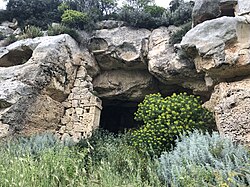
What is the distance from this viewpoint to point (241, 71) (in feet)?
19.1

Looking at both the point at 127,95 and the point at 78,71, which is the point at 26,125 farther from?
the point at 127,95

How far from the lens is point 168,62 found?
763 centimetres

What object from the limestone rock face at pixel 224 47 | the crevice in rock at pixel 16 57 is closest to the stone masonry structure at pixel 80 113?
the crevice in rock at pixel 16 57

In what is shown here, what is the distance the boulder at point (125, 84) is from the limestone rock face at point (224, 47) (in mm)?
2979

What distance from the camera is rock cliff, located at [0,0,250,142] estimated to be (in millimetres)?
5805

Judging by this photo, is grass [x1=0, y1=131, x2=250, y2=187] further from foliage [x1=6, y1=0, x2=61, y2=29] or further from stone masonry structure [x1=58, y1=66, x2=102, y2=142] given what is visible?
foliage [x1=6, y1=0, x2=61, y2=29]

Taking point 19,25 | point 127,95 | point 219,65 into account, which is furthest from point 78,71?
point 219,65

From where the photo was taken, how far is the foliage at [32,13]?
10.1 meters

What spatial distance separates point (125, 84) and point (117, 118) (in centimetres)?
275

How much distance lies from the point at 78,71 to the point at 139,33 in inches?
91.3

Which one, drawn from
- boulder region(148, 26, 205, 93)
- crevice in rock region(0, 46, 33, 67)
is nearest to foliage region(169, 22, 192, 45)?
boulder region(148, 26, 205, 93)

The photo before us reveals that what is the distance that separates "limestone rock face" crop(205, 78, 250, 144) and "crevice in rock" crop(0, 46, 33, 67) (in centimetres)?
585

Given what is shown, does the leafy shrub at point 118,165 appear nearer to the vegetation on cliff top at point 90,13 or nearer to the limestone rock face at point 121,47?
the limestone rock face at point 121,47

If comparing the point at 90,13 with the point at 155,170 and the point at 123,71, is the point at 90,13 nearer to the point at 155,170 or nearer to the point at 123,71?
the point at 123,71
